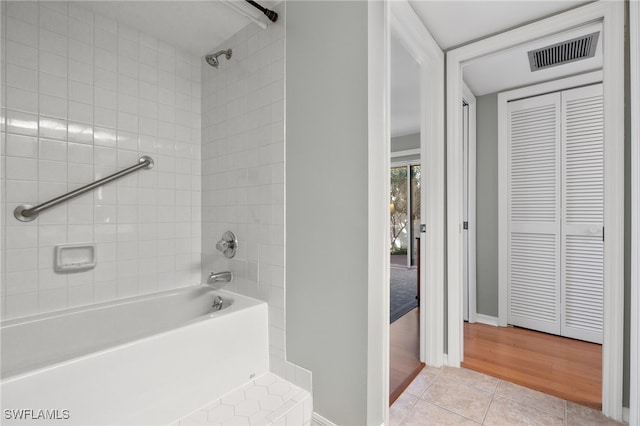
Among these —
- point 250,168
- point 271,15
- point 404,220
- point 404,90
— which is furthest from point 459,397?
point 404,220

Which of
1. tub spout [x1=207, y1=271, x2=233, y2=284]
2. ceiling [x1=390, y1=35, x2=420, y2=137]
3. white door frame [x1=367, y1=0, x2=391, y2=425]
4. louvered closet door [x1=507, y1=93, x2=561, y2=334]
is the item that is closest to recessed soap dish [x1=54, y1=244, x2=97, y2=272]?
tub spout [x1=207, y1=271, x2=233, y2=284]

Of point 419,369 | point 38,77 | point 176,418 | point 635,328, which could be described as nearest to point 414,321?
point 419,369

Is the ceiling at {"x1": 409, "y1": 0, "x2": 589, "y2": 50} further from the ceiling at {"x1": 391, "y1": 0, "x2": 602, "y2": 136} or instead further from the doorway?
the doorway

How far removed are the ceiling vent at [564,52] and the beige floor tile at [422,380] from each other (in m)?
2.41

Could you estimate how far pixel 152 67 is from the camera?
1.90 m

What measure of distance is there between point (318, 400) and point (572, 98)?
3064 mm

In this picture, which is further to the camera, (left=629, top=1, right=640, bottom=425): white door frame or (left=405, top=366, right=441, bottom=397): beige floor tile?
(left=405, top=366, right=441, bottom=397): beige floor tile

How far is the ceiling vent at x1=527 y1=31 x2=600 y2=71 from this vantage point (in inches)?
78.1

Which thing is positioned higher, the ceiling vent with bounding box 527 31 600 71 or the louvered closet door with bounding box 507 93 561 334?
the ceiling vent with bounding box 527 31 600 71

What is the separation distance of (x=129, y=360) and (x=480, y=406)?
69.1 inches

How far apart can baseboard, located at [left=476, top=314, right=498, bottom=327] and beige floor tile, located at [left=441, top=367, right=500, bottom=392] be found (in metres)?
1.06

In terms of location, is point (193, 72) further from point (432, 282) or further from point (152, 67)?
point (432, 282)

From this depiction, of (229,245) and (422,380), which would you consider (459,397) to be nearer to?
(422,380)

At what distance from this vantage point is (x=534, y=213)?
264 cm
